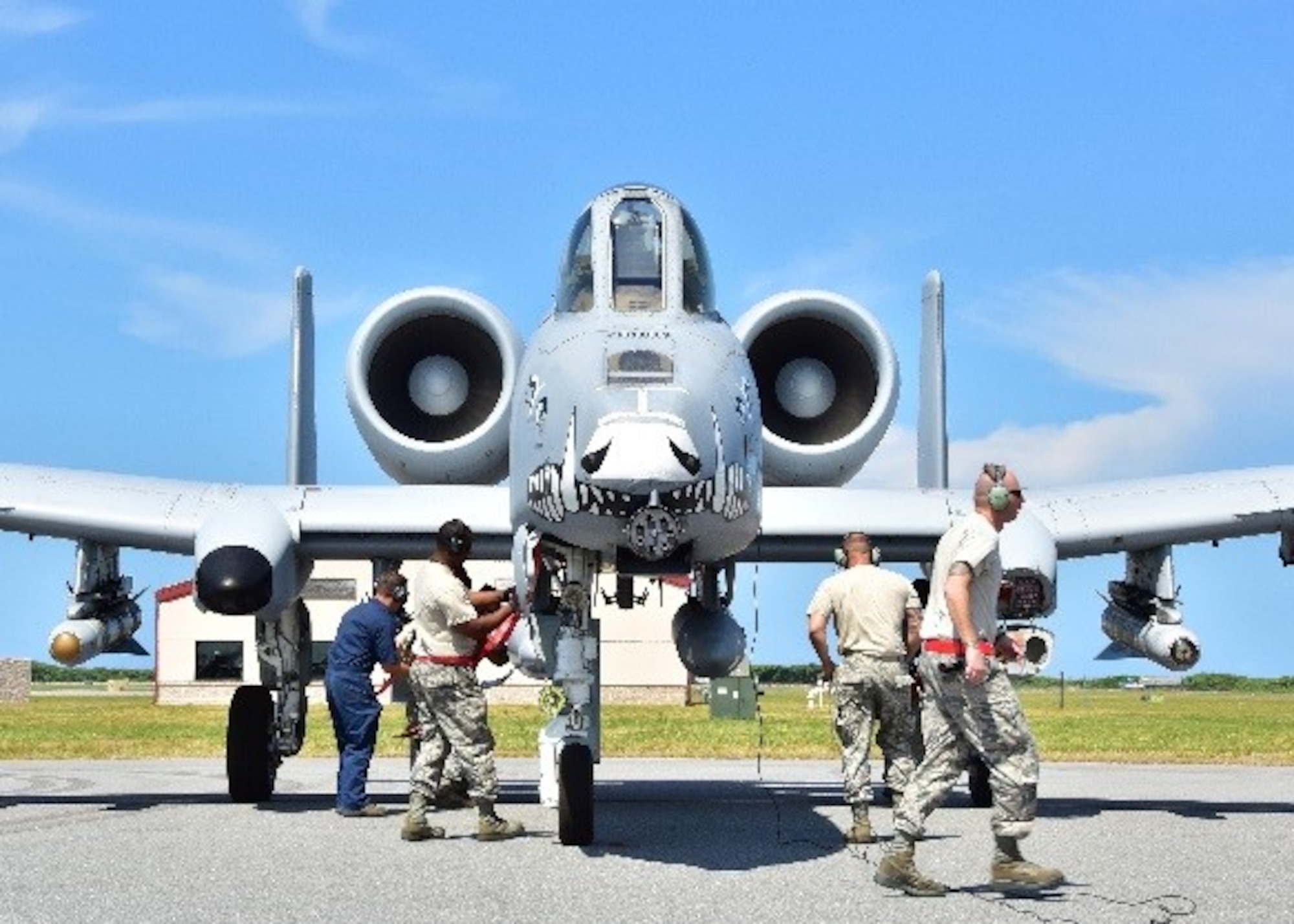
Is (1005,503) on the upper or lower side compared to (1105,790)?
upper

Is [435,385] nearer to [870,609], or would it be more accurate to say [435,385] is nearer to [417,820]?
[417,820]

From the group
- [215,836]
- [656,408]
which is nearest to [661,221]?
[656,408]

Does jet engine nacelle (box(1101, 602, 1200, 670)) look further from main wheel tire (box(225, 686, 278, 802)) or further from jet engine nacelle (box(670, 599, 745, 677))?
main wheel tire (box(225, 686, 278, 802))

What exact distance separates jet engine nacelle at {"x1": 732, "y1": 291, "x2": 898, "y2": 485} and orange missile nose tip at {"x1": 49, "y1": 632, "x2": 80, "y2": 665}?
5832 millimetres

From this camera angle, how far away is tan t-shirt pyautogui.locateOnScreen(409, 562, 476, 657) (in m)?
11.6

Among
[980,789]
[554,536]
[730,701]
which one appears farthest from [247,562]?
[730,701]

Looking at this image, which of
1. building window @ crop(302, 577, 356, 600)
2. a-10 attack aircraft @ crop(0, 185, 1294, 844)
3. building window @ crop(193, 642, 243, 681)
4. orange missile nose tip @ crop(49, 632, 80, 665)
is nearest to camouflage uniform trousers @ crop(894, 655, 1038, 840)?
a-10 attack aircraft @ crop(0, 185, 1294, 844)

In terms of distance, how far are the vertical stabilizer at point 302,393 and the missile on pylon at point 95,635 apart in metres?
2.82

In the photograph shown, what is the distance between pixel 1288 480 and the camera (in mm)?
15984

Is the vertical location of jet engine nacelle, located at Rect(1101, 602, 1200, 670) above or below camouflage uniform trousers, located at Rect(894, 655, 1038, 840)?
above

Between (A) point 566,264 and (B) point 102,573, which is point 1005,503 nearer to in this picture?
(A) point 566,264

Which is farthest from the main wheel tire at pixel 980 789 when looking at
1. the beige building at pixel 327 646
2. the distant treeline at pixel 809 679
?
the distant treeline at pixel 809 679

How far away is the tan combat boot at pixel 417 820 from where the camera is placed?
11.8 meters

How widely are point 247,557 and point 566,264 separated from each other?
3456mm
